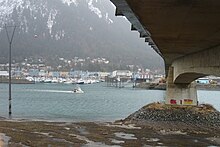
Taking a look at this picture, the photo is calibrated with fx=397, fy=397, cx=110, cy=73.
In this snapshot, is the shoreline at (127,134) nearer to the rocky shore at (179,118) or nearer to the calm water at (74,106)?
the rocky shore at (179,118)

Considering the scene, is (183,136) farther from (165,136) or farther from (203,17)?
(203,17)

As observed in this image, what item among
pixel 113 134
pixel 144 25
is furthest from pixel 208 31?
pixel 113 134

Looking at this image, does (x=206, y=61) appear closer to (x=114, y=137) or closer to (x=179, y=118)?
(x=114, y=137)

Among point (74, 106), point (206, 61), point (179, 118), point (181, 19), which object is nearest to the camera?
point (181, 19)

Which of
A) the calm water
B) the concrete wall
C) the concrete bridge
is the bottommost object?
the calm water

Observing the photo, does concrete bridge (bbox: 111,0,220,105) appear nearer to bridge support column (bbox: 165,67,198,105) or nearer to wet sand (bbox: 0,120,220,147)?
wet sand (bbox: 0,120,220,147)

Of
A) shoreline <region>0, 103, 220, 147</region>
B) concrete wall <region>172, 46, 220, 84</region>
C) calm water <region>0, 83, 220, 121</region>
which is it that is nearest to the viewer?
concrete wall <region>172, 46, 220, 84</region>

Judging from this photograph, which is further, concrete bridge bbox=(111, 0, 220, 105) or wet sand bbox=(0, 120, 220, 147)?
wet sand bbox=(0, 120, 220, 147)

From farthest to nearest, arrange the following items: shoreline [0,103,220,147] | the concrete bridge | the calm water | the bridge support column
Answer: the calm water → the bridge support column → shoreline [0,103,220,147] → the concrete bridge

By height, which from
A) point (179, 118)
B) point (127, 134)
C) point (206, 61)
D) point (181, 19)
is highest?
point (181, 19)

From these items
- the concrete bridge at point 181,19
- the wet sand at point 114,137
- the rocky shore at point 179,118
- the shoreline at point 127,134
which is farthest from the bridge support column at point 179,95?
the concrete bridge at point 181,19

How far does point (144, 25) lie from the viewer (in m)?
12.0

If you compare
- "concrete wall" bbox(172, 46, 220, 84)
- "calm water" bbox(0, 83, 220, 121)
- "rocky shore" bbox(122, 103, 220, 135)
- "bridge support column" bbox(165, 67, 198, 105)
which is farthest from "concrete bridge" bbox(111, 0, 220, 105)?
"calm water" bbox(0, 83, 220, 121)

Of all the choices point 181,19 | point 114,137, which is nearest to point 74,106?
point 114,137
